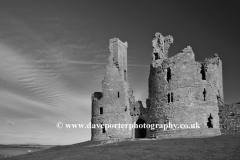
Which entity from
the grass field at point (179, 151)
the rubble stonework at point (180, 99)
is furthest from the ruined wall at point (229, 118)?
the grass field at point (179, 151)

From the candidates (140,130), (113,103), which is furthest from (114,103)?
(140,130)

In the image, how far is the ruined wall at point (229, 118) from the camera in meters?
39.5

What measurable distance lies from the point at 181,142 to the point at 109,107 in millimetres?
16084

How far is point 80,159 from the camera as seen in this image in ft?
90.2

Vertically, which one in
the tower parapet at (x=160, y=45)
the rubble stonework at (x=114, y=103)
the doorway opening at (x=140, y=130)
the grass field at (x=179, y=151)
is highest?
the tower parapet at (x=160, y=45)

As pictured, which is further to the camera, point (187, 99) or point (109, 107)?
point (109, 107)

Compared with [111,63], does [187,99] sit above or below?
below

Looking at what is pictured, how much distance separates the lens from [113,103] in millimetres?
46500

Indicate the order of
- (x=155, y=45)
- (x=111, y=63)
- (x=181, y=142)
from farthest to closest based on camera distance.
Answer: (x=111, y=63) → (x=155, y=45) → (x=181, y=142)

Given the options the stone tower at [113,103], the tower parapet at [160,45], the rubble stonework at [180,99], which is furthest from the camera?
the stone tower at [113,103]

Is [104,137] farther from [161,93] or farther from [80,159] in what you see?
[80,159]

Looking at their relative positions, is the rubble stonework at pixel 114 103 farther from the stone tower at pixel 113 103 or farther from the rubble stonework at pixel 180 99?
the rubble stonework at pixel 180 99

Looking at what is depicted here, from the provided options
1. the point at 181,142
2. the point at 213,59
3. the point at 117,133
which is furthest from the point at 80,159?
the point at 213,59

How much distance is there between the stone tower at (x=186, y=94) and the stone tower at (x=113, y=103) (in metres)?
5.42
